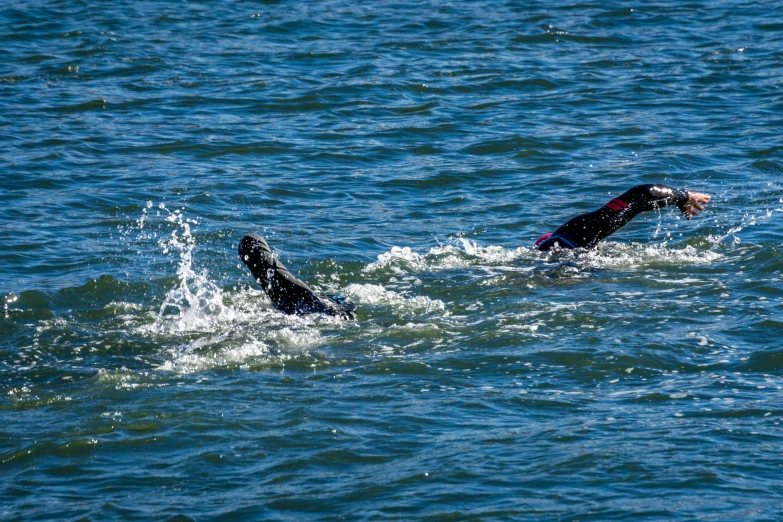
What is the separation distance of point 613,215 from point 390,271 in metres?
2.31

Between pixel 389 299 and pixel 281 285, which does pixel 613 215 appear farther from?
pixel 281 285

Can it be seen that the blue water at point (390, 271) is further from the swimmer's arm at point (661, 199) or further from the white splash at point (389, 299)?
the swimmer's arm at point (661, 199)

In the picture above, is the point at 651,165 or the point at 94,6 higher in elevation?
the point at 94,6

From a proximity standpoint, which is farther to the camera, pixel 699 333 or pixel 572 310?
pixel 572 310

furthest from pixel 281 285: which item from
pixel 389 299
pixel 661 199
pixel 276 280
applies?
pixel 661 199

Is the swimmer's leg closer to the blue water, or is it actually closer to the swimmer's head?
the blue water

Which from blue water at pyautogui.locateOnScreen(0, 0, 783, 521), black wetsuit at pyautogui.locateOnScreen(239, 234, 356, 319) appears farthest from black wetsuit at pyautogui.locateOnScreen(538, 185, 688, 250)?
black wetsuit at pyautogui.locateOnScreen(239, 234, 356, 319)

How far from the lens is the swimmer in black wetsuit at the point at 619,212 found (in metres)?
11.0

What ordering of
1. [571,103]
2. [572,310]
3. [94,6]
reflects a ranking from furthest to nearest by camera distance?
[94,6], [571,103], [572,310]

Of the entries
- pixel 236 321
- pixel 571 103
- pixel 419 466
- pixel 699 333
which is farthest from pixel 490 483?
pixel 571 103

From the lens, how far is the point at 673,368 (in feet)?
27.5

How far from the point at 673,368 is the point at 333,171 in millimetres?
7581

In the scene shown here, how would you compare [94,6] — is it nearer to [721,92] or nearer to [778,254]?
[721,92]

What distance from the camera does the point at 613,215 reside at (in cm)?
1119
